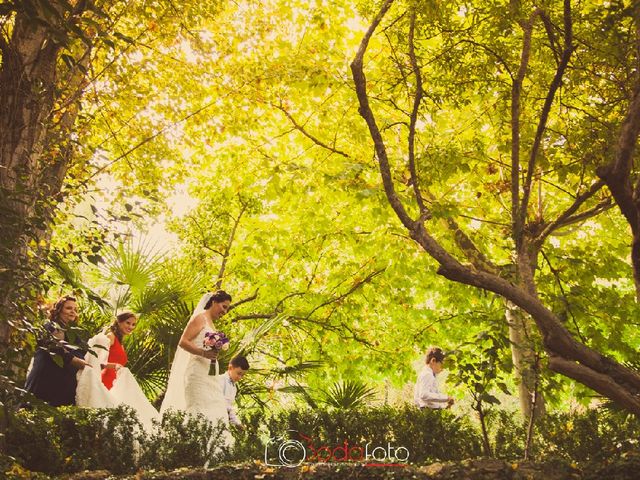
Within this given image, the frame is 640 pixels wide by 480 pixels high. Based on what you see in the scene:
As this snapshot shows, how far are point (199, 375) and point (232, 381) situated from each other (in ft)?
1.89

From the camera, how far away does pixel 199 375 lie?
7000 mm

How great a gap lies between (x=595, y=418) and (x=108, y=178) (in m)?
8.30

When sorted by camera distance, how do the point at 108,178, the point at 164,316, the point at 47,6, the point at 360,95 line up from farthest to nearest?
the point at 108,178 → the point at 164,316 → the point at 360,95 → the point at 47,6

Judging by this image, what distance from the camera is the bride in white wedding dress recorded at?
682cm

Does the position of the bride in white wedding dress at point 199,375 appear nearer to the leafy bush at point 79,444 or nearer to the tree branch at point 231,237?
the leafy bush at point 79,444

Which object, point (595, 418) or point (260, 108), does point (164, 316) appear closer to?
point (260, 108)

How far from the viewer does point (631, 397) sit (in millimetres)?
4008

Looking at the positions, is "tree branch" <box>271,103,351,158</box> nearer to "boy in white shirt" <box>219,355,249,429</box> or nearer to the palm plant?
"boy in white shirt" <box>219,355,249,429</box>

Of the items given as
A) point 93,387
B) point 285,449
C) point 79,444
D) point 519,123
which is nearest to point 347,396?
point 285,449

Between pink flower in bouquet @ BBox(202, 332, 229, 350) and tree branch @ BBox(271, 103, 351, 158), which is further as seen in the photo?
tree branch @ BBox(271, 103, 351, 158)

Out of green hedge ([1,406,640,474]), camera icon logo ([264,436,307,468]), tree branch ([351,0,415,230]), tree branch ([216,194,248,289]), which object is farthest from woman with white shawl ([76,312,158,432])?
tree branch ([216,194,248,289])

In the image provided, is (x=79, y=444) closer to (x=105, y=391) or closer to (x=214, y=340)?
(x=105, y=391)

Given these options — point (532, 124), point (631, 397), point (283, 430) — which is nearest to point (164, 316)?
point (283, 430)

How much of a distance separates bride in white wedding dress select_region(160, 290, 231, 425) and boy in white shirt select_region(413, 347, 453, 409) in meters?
2.77
